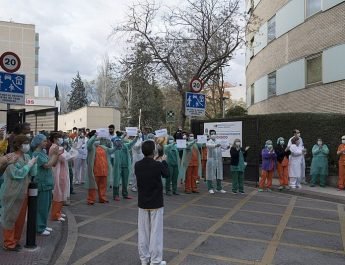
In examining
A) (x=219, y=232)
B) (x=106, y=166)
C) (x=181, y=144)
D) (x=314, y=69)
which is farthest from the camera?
(x=314, y=69)

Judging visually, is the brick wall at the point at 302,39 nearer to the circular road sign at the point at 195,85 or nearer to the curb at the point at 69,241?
the circular road sign at the point at 195,85

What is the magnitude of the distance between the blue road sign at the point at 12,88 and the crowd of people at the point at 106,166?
3.02ft

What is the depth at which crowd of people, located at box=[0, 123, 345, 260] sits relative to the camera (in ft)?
22.1

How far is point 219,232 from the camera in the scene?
8492 mm

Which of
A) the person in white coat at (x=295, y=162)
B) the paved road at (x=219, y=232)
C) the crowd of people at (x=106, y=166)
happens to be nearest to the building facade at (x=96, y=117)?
the crowd of people at (x=106, y=166)

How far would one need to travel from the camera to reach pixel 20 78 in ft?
34.8

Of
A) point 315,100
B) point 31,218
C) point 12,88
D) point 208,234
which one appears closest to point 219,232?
point 208,234

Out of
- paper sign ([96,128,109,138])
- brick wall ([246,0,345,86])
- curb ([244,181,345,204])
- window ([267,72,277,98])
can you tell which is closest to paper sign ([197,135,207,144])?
curb ([244,181,345,204])

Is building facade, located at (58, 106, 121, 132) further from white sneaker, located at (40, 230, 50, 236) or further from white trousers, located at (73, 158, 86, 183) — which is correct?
white sneaker, located at (40, 230, 50, 236)

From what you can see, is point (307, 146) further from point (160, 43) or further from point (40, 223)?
point (40, 223)

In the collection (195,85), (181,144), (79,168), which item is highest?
(195,85)

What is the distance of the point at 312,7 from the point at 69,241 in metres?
18.0

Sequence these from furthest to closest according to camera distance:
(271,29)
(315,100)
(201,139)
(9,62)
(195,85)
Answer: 1. (271,29)
2. (315,100)
3. (195,85)
4. (201,139)
5. (9,62)

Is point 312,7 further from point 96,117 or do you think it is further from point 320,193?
point 96,117
